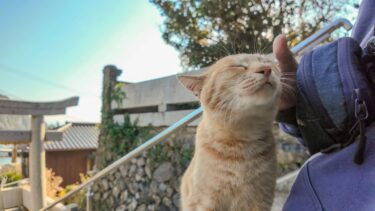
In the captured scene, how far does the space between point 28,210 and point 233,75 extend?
0.60 m

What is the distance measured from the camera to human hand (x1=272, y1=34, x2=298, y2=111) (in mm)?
759

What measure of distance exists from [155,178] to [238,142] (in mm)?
2698

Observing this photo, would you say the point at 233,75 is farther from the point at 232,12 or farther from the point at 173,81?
the point at 232,12

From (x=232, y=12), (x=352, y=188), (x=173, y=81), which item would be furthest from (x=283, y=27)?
(x=352, y=188)

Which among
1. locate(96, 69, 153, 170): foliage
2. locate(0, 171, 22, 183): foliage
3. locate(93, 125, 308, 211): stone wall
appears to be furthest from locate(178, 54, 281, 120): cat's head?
locate(96, 69, 153, 170): foliage

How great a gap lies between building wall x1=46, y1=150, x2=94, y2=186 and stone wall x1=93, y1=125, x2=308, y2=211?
0.53 meters

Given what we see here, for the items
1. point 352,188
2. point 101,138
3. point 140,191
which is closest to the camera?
point 352,188

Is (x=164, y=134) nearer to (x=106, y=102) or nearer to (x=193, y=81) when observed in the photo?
(x=193, y=81)

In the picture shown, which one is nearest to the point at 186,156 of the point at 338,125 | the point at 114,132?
the point at 114,132

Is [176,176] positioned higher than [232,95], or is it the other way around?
[232,95]

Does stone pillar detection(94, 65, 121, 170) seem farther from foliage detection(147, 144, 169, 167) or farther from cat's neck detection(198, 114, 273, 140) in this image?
cat's neck detection(198, 114, 273, 140)

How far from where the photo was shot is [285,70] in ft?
2.71

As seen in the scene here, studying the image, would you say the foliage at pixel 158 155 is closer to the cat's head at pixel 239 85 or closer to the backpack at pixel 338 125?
the cat's head at pixel 239 85

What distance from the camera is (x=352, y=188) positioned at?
1.85ft
